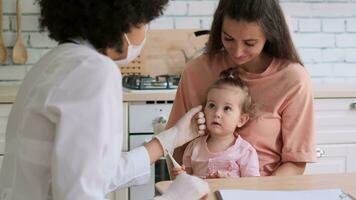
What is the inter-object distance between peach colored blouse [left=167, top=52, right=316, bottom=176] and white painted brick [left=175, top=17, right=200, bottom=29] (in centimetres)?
125

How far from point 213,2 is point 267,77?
4.35 feet

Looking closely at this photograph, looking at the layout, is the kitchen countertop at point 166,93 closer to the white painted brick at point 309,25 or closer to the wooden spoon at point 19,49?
the wooden spoon at point 19,49

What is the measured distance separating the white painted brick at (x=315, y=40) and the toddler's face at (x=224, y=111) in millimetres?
1478

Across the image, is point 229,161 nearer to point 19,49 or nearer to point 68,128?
point 68,128

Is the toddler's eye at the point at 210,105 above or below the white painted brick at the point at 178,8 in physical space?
below

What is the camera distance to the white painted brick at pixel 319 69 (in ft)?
9.92

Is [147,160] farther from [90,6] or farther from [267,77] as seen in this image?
[267,77]

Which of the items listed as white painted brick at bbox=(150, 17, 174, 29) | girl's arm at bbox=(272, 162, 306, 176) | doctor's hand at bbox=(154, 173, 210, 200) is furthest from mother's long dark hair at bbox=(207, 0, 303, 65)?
white painted brick at bbox=(150, 17, 174, 29)

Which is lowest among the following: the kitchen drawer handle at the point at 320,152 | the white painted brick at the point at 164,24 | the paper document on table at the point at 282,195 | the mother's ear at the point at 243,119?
the kitchen drawer handle at the point at 320,152

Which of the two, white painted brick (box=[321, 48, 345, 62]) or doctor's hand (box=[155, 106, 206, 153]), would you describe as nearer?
doctor's hand (box=[155, 106, 206, 153])

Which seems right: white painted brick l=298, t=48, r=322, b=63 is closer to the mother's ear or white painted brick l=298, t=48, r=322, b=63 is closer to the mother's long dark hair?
the mother's long dark hair

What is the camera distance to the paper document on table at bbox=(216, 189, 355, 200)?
49.4 inches

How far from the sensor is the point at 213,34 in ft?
5.61

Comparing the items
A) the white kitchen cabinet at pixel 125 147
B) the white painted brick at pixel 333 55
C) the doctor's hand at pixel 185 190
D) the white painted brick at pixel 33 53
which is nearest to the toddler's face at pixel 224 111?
the doctor's hand at pixel 185 190
